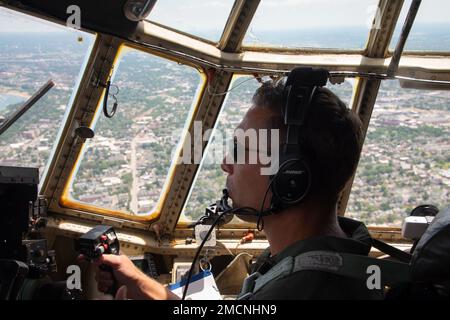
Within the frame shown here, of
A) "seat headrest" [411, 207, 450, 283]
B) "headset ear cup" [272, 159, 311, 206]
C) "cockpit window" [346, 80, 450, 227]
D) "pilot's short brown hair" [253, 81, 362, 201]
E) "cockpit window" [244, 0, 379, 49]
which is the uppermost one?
"cockpit window" [244, 0, 379, 49]

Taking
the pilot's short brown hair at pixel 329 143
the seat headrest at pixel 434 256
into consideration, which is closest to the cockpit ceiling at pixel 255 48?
the pilot's short brown hair at pixel 329 143

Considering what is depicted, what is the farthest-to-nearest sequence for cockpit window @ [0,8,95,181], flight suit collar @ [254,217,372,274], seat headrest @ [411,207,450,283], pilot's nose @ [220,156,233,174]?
cockpit window @ [0,8,95,181] < pilot's nose @ [220,156,233,174] < flight suit collar @ [254,217,372,274] < seat headrest @ [411,207,450,283]

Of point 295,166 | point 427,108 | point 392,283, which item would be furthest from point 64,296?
point 427,108

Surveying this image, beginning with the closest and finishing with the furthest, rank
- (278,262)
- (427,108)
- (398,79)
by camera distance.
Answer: (278,262)
(398,79)
(427,108)

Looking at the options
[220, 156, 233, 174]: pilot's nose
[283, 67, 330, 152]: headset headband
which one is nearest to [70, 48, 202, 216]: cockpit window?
[220, 156, 233, 174]: pilot's nose

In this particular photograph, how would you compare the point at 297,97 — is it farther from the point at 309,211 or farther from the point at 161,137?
the point at 161,137

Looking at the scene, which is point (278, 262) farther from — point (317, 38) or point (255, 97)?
point (317, 38)

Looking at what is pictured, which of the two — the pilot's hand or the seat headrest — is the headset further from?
the pilot's hand
